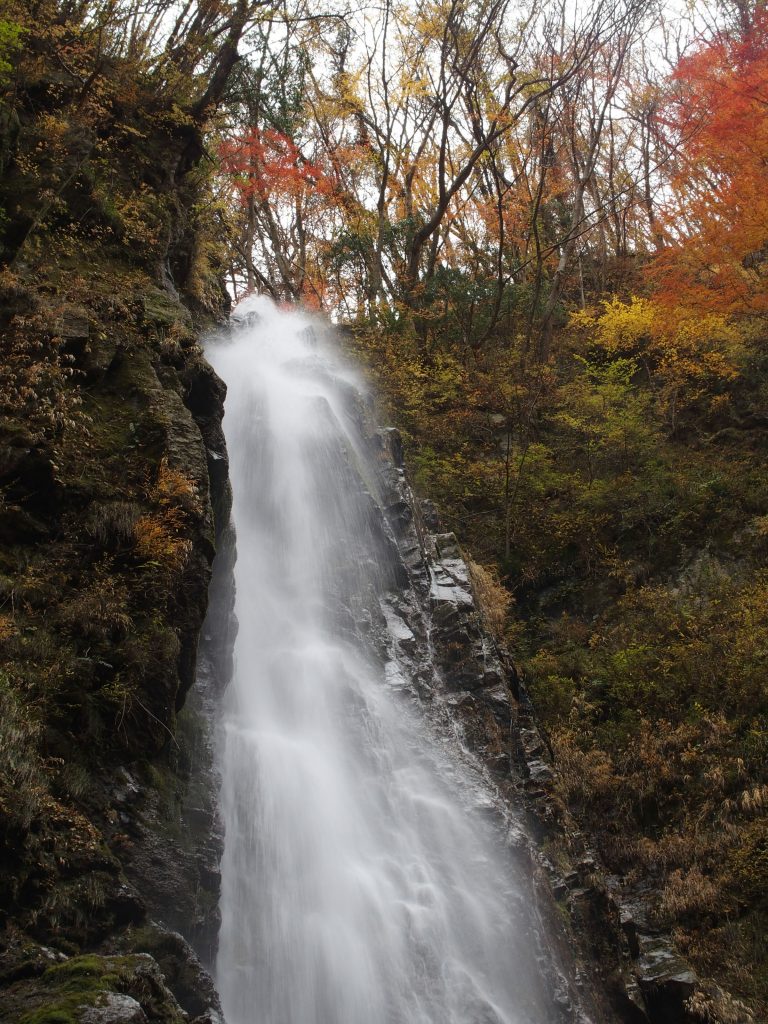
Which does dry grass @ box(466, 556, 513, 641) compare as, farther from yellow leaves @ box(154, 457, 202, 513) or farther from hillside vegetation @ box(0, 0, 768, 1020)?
yellow leaves @ box(154, 457, 202, 513)

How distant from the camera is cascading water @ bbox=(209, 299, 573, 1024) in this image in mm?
6578

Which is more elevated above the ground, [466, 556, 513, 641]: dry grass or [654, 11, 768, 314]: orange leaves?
[654, 11, 768, 314]: orange leaves

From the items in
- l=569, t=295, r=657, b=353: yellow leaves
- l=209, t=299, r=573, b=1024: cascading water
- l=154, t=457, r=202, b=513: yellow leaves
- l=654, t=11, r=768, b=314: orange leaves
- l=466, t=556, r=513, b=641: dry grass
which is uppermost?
l=654, t=11, r=768, b=314: orange leaves

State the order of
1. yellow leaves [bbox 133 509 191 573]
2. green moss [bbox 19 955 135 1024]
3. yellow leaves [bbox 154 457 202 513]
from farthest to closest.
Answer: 1. yellow leaves [bbox 154 457 202 513]
2. yellow leaves [bbox 133 509 191 573]
3. green moss [bbox 19 955 135 1024]

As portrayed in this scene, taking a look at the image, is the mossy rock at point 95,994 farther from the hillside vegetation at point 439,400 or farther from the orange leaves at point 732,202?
the orange leaves at point 732,202

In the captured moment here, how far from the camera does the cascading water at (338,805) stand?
6578 mm

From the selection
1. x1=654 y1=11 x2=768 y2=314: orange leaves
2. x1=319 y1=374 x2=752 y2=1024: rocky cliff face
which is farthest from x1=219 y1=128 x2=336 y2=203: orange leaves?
x1=319 y1=374 x2=752 y2=1024: rocky cliff face

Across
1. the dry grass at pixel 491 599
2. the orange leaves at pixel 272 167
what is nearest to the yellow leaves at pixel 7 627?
the dry grass at pixel 491 599

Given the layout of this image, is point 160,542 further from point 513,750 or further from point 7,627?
point 513,750

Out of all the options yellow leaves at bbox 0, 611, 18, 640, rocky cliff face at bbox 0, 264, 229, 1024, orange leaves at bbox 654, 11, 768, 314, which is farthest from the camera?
orange leaves at bbox 654, 11, 768, 314

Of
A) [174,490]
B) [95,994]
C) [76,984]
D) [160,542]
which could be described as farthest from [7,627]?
[95,994]

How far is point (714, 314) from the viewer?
14148 mm

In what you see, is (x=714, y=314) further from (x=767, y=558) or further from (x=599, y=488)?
(x=767, y=558)

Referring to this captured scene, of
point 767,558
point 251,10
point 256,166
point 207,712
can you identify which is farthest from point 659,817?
point 256,166
